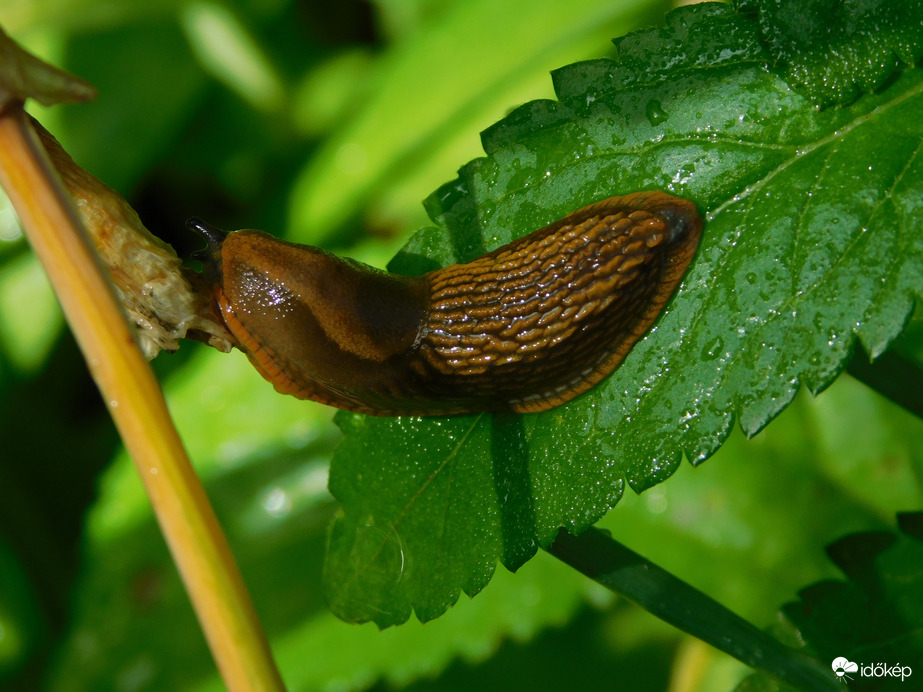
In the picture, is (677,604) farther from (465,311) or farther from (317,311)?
(317,311)

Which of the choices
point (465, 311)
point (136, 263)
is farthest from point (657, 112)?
point (136, 263)

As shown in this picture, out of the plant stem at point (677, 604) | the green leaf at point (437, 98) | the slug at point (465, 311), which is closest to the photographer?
the plant stem at point (677, 604)

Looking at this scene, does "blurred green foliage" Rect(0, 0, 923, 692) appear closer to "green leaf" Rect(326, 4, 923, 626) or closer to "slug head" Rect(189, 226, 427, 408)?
"slug head" Rect(189, 226, 427, 408)

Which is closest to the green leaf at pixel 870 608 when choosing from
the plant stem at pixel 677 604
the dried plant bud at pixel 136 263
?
the plant stem at pixel 677 604

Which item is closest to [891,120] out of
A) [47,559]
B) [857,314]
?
[857,314]

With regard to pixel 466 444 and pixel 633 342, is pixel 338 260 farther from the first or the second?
pixel 633 342

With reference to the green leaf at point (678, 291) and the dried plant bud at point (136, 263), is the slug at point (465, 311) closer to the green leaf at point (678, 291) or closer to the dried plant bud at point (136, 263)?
the green leaf at point (678, 291)
